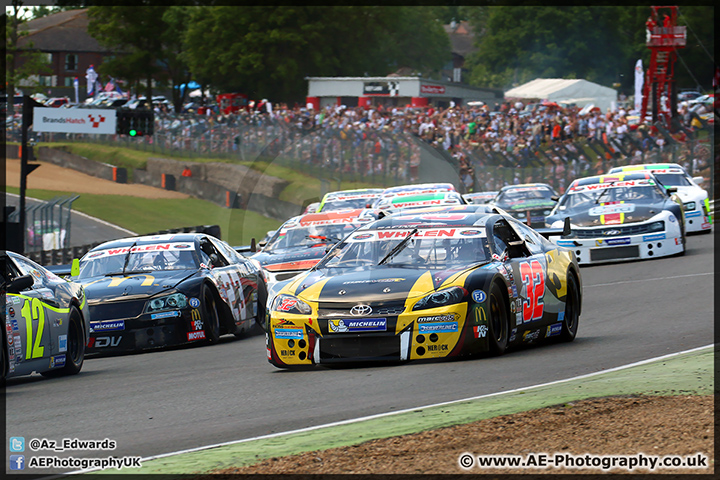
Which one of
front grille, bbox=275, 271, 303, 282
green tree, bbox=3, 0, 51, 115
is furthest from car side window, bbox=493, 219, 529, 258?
green tree, bbox=3, 0, 51, 115

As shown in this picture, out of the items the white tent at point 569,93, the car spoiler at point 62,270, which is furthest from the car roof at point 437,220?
the white tent at point 569,93

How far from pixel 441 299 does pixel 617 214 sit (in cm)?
1196

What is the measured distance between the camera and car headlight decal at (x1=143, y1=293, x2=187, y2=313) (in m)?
12.8

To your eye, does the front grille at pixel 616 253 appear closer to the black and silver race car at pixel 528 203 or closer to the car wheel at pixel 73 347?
the black and silver race car at pixel 528 203

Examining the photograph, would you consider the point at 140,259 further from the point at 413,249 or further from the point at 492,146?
the point at 492,146

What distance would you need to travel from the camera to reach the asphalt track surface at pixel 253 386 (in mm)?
7188

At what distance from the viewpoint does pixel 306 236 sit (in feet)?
58.3

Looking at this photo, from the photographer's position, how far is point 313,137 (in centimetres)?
3647

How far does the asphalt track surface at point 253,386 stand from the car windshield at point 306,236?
421 cm

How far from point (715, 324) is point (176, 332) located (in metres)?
6.07

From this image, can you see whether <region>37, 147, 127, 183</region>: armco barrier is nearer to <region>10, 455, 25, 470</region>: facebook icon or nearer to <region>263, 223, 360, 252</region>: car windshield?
<region>263, 223, 360, 252</region>: car windshield

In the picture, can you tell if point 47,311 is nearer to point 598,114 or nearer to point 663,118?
point 598,114

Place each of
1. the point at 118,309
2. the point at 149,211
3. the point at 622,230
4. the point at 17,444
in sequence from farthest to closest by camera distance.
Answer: the point at 149,211, the point at 622,230, the point at 118,309, the point at 17,444

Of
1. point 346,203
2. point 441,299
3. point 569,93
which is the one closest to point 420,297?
point 441,299
